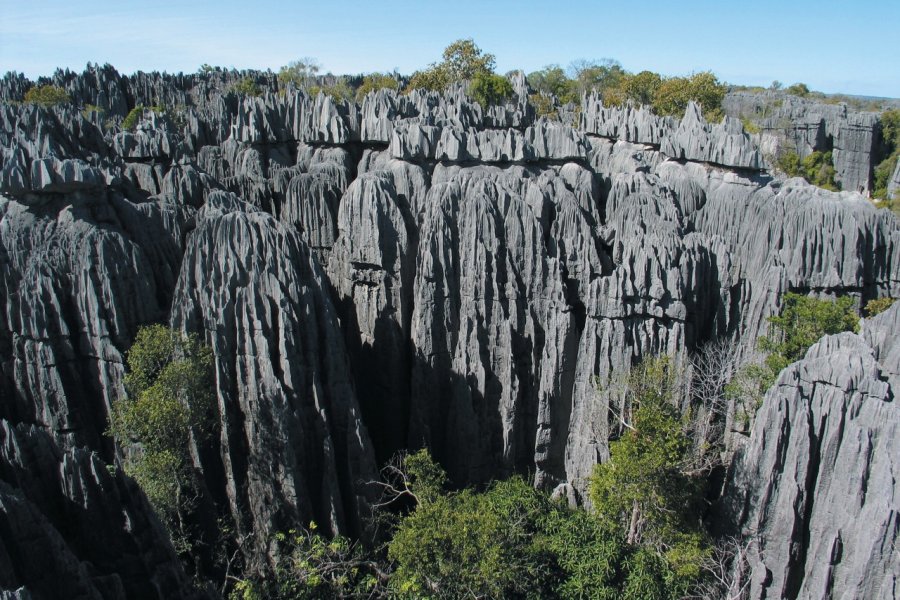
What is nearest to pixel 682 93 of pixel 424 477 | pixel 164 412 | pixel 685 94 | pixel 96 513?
pixel 685 94

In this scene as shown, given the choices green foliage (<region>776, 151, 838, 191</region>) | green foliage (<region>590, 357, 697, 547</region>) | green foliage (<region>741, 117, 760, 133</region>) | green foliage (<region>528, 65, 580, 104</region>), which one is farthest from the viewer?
green foliage (<region>528, 65, 580, 104</region>)

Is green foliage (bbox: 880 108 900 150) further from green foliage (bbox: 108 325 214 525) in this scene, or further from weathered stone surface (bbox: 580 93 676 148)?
green foliage (bbox: 108 325 214 525)

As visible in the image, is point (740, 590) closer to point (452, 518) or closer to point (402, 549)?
point (452, 518)

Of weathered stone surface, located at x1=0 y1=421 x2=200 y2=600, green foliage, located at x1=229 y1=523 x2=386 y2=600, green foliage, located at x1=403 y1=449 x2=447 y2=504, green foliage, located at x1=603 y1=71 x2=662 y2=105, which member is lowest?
green foliage, located at x1=229 y1=523 x2=386 y2=600

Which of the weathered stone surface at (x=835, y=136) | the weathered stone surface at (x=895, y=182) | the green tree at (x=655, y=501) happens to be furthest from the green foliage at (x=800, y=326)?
the weathered stone surface at (x=835, y=136)

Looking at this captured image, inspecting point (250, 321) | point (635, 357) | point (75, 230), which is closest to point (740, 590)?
point (635, 357)

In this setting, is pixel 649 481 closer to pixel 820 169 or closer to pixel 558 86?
pixel 820 169

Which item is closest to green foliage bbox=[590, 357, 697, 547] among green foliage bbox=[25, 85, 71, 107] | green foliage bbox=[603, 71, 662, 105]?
green foliage bbox=[603, 71, 662, 105]
